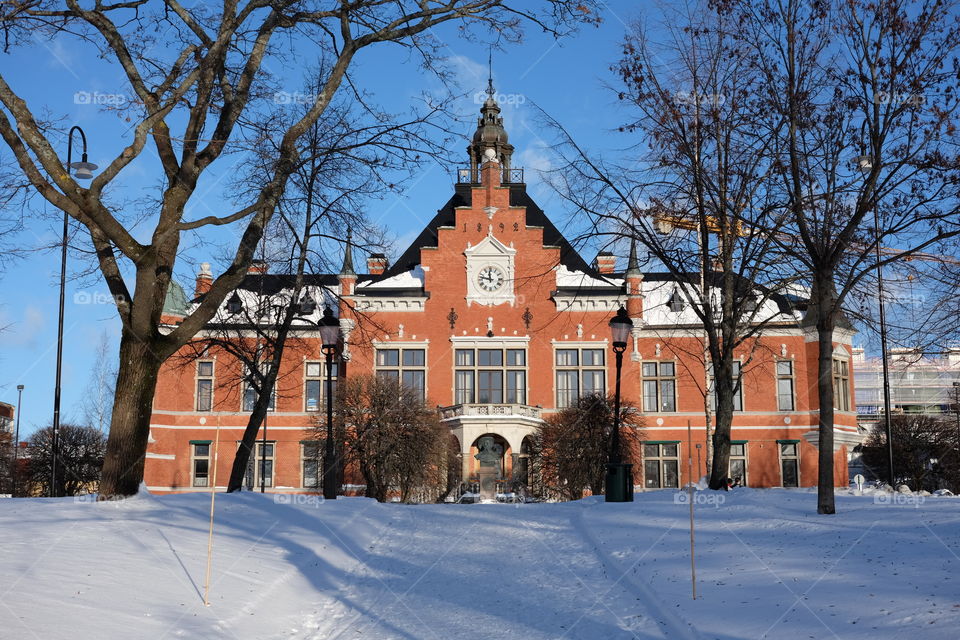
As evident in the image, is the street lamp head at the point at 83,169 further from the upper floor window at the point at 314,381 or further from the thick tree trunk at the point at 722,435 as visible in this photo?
the upper floor window at the point at 314,381

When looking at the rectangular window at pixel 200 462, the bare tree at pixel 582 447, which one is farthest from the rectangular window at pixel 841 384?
the rectangular window at pixel 200 462

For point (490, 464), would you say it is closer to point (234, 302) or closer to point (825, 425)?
point (234, 302)

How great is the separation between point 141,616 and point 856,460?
10794cm

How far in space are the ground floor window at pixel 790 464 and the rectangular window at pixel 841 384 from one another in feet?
10.1

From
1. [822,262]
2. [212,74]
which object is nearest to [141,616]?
[212,74]

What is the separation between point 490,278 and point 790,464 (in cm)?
1594

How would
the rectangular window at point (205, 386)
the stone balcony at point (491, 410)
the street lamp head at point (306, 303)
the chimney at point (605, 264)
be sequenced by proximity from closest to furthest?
the street lamp head at point (306, 303)
the stone balcony at point (491, 410)
the rectangular window at point (205, 386)
the chimney at point (605, 264)

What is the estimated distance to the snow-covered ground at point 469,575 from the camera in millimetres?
7766

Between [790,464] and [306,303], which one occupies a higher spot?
[306,303]

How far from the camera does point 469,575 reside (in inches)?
445

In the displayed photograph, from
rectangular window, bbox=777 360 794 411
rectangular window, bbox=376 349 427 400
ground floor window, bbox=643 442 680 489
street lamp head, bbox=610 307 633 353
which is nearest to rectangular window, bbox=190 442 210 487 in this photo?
rectangular window, bbox=376 349 427 400

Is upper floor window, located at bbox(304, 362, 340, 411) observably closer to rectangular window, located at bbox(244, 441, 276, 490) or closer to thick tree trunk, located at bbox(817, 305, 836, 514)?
rectangular window, located at bbox(244, 441, 276, 490)

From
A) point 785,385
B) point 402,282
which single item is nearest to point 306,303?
point 402,282

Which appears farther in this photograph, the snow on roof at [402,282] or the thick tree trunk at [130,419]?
the snow on roof at [402,282]
